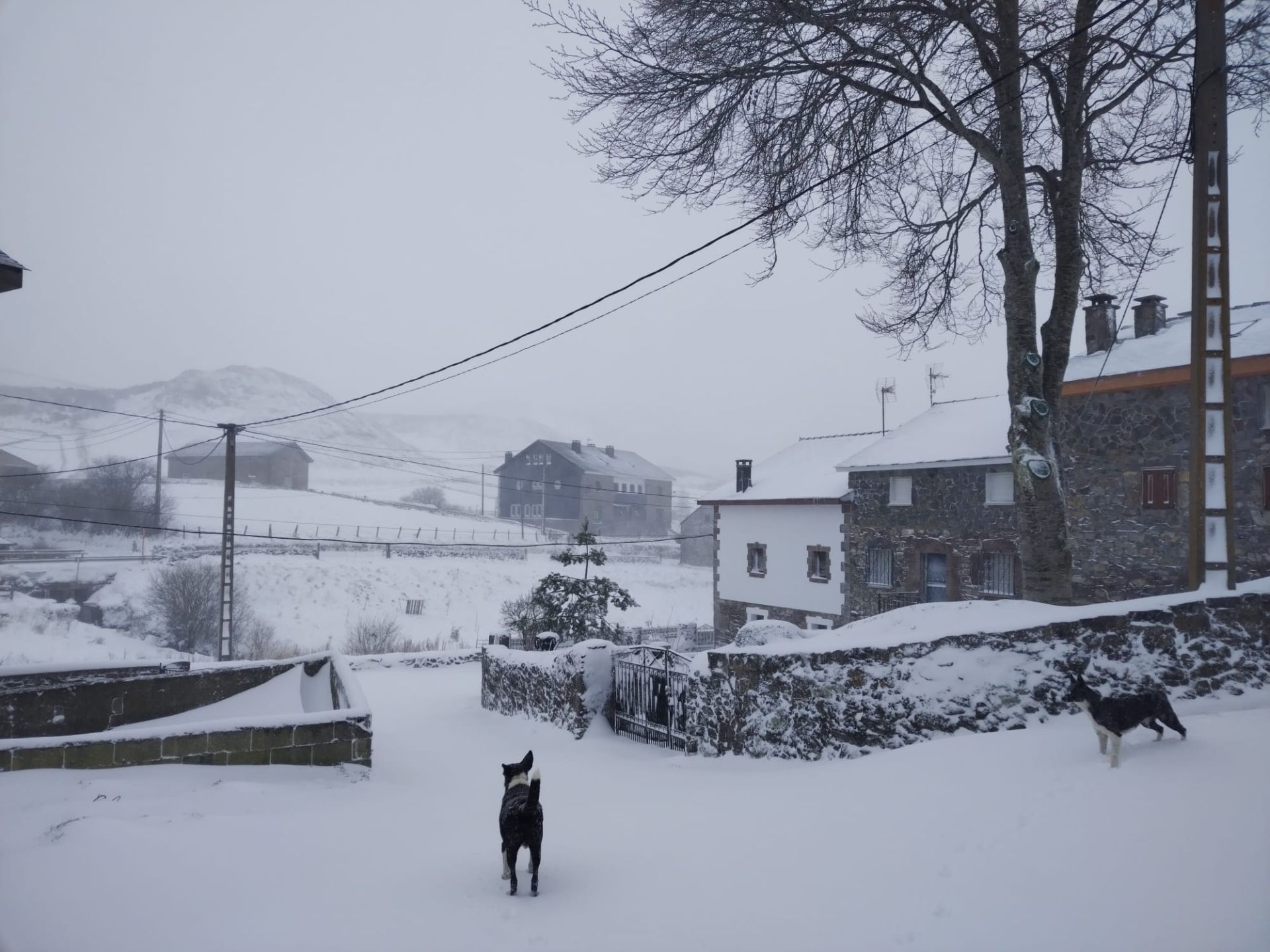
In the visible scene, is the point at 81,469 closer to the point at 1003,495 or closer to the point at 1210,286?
the point at 1003,495

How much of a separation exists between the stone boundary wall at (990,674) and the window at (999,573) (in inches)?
563

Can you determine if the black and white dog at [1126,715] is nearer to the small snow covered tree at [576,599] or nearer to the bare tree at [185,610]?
the small snow covered tree at [576,599]

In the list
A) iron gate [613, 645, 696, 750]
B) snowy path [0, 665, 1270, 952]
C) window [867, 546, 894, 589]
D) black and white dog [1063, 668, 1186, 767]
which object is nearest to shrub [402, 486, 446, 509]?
window [867, 546, 894, 589]

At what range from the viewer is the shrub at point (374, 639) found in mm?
28734

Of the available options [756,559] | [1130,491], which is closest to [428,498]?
[756,559]

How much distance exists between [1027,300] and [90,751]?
11.3 meters

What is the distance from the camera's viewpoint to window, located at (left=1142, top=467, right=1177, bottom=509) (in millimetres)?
15789

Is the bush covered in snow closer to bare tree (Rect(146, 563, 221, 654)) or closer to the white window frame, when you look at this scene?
the white window frame

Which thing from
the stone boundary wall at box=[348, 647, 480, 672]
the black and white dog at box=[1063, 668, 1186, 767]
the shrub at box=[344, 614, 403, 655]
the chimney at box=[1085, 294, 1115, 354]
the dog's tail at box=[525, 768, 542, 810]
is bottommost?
the shrub at box=[344, 614, 403, 655]

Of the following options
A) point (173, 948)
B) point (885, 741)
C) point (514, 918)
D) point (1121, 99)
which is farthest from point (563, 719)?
point (1121, 99)

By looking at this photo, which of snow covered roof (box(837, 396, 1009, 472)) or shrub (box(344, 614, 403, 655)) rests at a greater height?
snow covered roof (box(837, 396, 1009, 472))

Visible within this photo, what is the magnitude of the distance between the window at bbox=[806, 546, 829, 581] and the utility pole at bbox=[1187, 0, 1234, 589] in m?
18.7

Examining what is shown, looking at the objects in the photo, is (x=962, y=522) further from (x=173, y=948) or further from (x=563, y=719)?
(x=173, y=948)

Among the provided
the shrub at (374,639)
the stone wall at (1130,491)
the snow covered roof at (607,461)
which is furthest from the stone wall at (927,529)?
the snow covered roof at (607,461)
